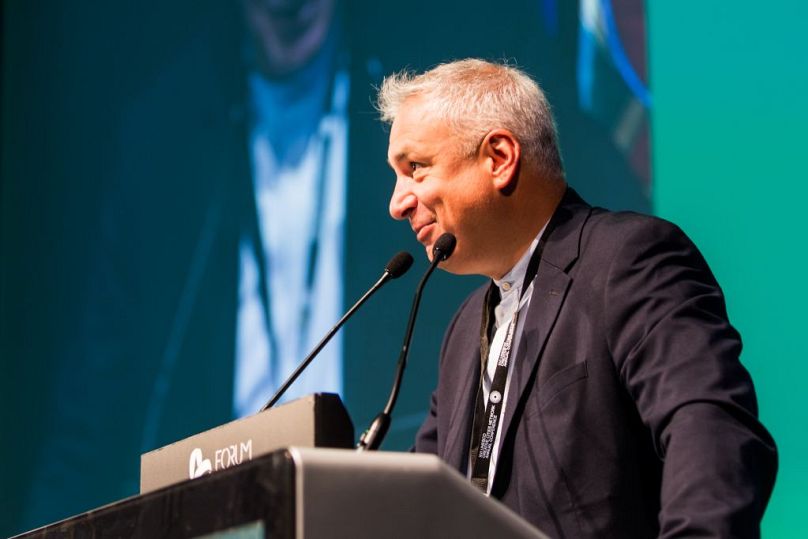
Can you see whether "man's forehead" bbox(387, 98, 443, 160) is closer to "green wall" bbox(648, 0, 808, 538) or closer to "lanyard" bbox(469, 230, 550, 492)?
"lanyard" bbox(469, 230, 550, 492)

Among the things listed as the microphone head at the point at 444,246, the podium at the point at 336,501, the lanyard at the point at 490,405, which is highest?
the microphone head at the point at 444,246

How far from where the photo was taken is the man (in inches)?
63.0

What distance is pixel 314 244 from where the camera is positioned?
341 cm

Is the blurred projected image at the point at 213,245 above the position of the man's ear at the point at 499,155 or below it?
above

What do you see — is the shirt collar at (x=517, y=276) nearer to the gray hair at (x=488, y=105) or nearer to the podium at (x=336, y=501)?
the gray hair at (x=488, y=105)

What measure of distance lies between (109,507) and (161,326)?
2759mm

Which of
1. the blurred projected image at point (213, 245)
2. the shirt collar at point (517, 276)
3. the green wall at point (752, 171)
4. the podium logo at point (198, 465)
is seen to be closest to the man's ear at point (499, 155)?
the shirt collar at point (517, 276)

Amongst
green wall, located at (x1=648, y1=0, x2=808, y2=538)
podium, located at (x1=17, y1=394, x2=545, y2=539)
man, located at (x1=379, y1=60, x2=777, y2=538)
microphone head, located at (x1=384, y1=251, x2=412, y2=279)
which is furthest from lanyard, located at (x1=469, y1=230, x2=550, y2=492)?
podium, located at (x1=17, y1=394, x2=545, y2=539)

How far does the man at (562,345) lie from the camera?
1600 millimetres

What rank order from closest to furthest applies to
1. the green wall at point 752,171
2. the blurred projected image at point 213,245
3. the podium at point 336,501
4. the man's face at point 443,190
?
the podium at point 336,501
the man's face at point 443,190
the green wall at point 752,171
the blurred projected image at point 213,245

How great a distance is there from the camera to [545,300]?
2.03 m

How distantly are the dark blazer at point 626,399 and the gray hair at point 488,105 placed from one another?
21cm

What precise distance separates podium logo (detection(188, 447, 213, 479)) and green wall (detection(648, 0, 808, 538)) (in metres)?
1.28

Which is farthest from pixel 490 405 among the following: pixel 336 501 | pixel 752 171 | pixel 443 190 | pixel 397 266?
pixel 336 501
